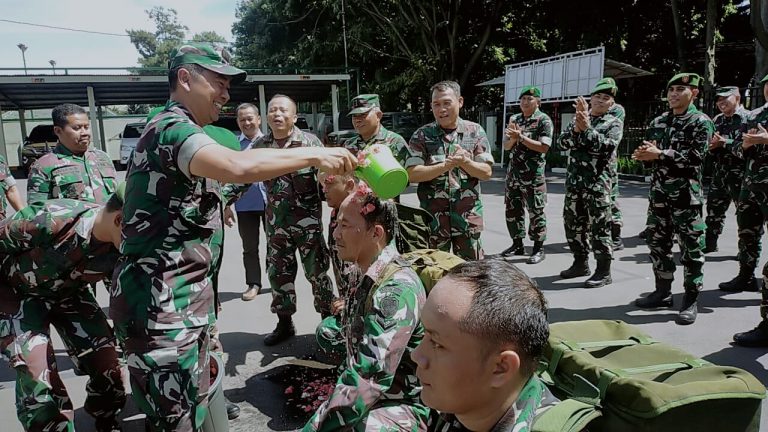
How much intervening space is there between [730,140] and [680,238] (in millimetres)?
2246

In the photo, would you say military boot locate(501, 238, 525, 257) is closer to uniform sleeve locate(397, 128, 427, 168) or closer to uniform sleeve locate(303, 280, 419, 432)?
uniform sleeve locate(397, 128, 427, 168)

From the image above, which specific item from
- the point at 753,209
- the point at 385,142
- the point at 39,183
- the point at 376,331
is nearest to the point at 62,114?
the point at 39,183

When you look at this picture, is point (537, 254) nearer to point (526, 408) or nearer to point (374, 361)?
point (374, 361)

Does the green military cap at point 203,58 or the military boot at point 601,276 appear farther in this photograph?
the military boot at point 601,276

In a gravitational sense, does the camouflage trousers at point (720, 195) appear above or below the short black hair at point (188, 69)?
below

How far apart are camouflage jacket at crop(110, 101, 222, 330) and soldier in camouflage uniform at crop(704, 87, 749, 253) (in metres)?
6.01

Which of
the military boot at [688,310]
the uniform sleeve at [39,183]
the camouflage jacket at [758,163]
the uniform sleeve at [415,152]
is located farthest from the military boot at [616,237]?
the uniform sleeve at [39,183]

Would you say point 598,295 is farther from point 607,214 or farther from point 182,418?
point 182,418

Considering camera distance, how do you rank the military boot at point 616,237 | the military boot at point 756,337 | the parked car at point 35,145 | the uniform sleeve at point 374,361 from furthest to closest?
the parked car at point 35,145
the military boot at point 616,237
the military boot at point 756,337
the uniform sleeve at point 374,361

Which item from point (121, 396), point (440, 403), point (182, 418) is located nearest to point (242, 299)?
point (121, 396)

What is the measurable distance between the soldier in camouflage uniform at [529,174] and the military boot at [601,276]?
1.00 m

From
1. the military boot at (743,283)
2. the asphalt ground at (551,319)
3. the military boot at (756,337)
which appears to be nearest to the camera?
the asphalt ground at (551,319)

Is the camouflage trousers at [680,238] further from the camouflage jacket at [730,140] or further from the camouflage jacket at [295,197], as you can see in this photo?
the camouflage jacket at [295,197]

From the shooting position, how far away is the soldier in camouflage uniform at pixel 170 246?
6.89 feet
